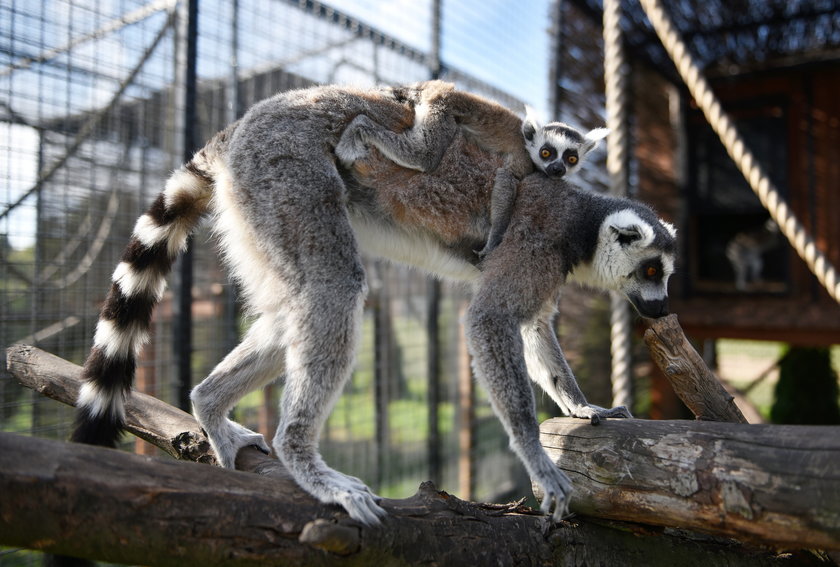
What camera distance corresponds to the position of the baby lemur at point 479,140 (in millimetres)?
3164

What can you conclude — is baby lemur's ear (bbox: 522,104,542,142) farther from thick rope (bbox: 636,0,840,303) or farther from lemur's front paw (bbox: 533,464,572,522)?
lemur's front paw (bbox: 533,464,572,522)

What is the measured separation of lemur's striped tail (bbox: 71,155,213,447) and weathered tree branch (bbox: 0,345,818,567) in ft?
2.66

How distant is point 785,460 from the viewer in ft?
6.66

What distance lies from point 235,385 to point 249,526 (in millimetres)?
1202

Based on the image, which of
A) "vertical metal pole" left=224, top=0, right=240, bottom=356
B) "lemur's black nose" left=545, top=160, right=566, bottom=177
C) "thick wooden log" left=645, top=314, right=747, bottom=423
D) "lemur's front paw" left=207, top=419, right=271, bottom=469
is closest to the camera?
"thick wooden log" left=645, top=314, right=747, bottom=423

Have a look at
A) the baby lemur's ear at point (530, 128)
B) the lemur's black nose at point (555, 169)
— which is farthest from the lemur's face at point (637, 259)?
the baby lemur's ear at point (530, 128)

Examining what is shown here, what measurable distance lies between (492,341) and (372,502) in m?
1.00

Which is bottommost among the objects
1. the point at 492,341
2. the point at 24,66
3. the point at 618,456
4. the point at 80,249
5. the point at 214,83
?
the point at 618,456

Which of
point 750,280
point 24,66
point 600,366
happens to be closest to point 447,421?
point 600,366

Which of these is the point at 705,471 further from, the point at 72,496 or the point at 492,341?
the point at 72,496

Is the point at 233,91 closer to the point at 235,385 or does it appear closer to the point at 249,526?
the point at 235,385

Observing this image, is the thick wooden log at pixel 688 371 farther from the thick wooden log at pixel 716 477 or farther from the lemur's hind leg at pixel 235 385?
the lemur's hind leg at pixel 235 385

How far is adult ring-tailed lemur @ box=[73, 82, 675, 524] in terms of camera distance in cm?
268

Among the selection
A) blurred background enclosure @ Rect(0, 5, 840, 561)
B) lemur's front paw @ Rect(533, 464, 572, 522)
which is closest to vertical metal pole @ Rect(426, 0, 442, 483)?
blurred background enclosure @ Rect(0, 5, 840, 561)
